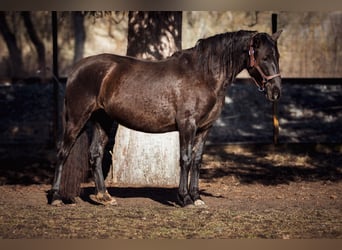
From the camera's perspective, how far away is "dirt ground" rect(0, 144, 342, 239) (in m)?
7.52

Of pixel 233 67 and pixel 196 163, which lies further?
→ pixel 196 163

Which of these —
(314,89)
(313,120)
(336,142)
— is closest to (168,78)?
(336,142)

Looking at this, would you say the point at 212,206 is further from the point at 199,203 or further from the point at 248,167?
the point at 248,167

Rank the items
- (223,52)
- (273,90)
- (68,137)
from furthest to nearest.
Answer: (68,137) < (223,52) < (273,90)

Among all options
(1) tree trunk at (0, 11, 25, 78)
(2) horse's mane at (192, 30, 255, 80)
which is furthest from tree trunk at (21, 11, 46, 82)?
(2) horse's mane at (192, 30, 255, 80)

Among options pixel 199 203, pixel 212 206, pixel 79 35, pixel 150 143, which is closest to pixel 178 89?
pixel 199 203

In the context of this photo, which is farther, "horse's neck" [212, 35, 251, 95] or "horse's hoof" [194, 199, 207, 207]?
"horse's hoof" [194, 199, 207, 207]

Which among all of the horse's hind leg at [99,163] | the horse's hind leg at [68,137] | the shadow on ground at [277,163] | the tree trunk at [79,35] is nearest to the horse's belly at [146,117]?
the horse's hind leg at [68,137]

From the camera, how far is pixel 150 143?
10836 mm

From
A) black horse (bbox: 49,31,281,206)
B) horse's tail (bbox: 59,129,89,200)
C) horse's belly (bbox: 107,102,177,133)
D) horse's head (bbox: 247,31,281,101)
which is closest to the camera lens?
horse's head (bbox: 247,31,281,101)

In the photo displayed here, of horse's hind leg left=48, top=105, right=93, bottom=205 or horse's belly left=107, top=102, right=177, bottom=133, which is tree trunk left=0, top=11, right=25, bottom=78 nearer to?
horse's hind leg left=48, top=105, right=93, bottom=205

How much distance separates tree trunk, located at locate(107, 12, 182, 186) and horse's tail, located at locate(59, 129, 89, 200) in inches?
73.2

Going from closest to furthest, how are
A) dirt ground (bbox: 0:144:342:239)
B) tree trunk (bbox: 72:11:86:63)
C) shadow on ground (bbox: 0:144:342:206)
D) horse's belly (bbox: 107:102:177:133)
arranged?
dirt ground (bbox: 0:144:342:239) < horse's belly (bbox: 107:102:177:133) < shadow on ground (bbox: 0:144:342:206) < tree trunk (bbox: 72:11:86:63)

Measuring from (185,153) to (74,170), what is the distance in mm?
1376
